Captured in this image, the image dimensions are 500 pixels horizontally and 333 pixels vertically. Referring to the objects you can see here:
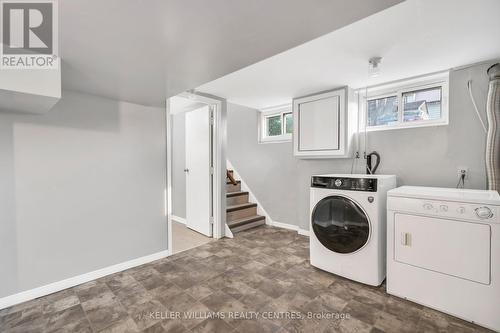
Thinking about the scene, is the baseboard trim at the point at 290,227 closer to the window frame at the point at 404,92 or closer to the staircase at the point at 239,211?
the staircase at the point at 239,211

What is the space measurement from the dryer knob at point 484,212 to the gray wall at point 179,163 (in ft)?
12.3

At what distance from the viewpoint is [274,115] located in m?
4.00

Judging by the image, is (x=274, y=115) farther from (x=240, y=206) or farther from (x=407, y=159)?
(x=407, y=159)

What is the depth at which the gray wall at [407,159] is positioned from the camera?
2119 mm

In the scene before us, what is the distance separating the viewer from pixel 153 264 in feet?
7.93

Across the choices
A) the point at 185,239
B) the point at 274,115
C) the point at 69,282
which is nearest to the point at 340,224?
the point at 185,239

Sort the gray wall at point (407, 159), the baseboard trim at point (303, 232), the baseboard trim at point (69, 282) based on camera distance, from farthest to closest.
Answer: the baseboard trim at point (303, 232) < the gray wall at point (407, 159) < the baseboard trim at point (69, 282)

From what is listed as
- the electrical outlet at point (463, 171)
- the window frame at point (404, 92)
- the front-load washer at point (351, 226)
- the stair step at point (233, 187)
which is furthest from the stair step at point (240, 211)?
the electrical outlet at point (463, 171)

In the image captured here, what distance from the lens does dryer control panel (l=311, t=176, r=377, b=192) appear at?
197cm

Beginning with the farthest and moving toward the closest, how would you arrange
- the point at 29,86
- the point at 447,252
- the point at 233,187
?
the point at 233,187 → the point at 447,252 → the point at 29,86

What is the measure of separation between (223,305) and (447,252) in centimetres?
175

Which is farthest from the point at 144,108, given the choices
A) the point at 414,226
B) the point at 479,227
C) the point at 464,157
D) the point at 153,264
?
the point at 464,157

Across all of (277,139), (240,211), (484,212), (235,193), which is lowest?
(240,211)

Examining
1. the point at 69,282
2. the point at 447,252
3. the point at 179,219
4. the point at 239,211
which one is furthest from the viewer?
the point at 179,219
